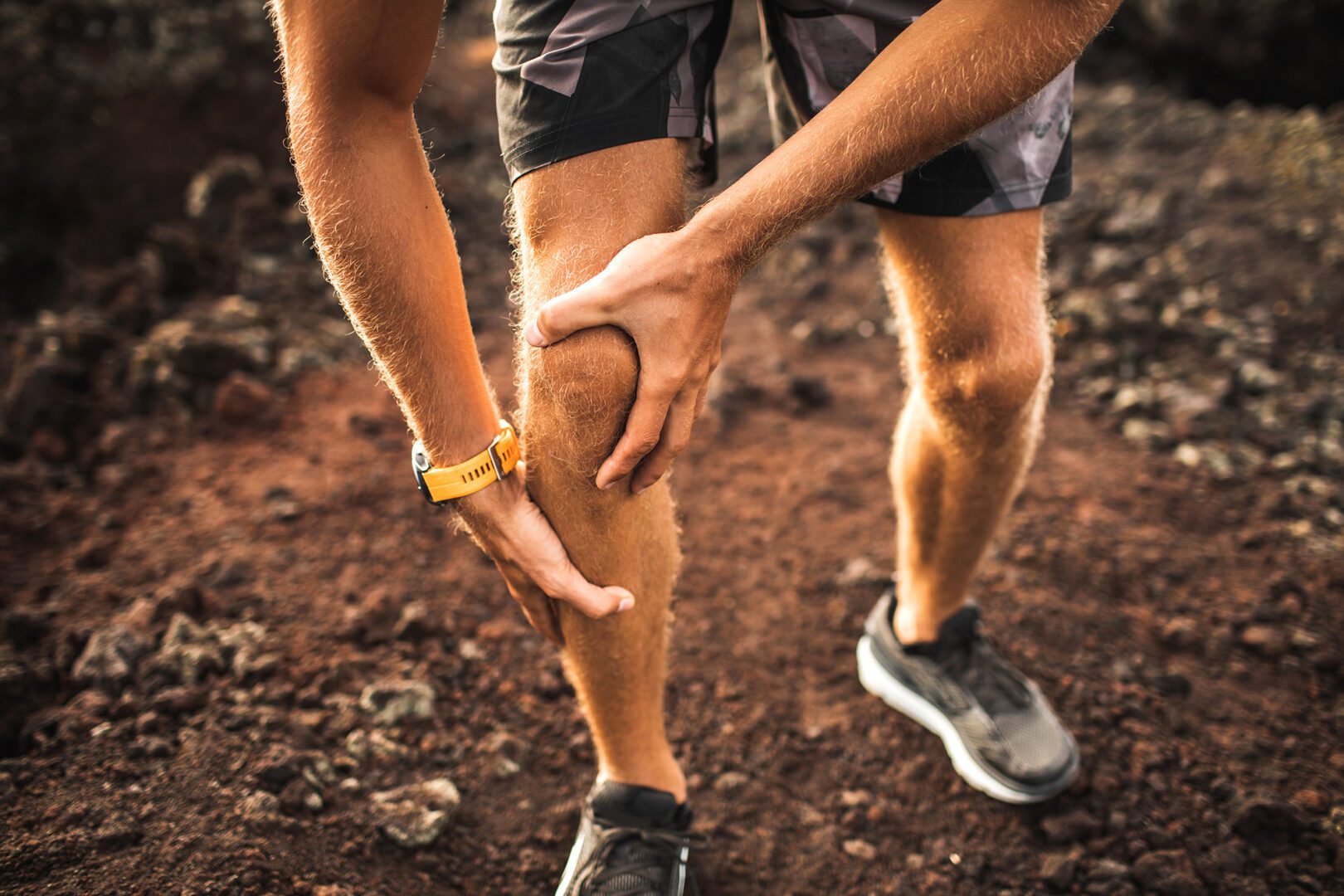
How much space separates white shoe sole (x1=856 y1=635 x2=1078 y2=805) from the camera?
1946 millimetres

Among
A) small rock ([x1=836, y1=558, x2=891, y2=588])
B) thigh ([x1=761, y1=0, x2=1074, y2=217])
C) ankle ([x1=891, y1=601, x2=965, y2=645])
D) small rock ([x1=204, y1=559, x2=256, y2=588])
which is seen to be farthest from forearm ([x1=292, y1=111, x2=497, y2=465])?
small rock ([x1=836, y1=558, x2=891, y2=588])

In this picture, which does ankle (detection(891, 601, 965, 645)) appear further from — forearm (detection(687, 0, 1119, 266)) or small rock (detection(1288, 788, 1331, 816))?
forearm (detection(687, 0, 1119, 266))

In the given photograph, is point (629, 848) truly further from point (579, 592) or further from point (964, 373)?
point (964, 373)

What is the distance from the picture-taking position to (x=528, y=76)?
1.29 metres

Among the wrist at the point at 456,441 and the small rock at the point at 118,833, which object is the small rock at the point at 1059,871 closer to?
the wrist at the point at 456,441

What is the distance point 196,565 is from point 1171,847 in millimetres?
2705

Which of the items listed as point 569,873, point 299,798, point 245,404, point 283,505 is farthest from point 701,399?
point 245,404

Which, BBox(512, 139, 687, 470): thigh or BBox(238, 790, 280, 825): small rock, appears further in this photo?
BBox(238, 790, 280, 825): small rock

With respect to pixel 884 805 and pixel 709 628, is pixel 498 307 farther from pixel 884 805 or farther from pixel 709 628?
pixel 884 805

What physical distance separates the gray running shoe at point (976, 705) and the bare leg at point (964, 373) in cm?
18

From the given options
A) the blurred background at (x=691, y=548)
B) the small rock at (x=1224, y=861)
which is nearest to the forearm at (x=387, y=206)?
the blurred background at (x=691, y=548)

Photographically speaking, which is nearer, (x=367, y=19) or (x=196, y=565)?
(x=367, y=19)

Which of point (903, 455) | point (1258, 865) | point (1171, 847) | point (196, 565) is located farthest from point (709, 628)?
point (196, 565)

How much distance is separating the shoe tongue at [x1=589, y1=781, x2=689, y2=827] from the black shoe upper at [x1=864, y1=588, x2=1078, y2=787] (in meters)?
0.75
